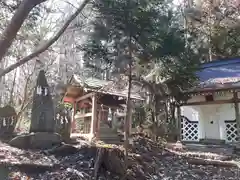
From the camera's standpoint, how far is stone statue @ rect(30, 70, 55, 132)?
8.62m

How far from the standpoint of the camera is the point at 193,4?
Answer: 23125 millimetres

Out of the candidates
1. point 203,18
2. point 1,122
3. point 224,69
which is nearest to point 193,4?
point 203,18

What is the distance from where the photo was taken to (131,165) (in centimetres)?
689

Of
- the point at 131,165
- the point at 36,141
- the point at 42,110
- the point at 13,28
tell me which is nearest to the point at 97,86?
the point at 42,110

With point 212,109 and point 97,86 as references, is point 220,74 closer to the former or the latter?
point 212,109

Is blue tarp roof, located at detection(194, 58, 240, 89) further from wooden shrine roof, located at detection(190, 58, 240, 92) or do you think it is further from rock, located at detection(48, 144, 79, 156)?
rock, located at detection(48, 144, 79, 156)

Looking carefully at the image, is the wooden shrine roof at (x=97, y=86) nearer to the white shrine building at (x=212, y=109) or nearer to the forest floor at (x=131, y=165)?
the white shrine building at (x=212, y=109)

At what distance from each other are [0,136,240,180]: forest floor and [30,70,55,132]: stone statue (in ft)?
3.76

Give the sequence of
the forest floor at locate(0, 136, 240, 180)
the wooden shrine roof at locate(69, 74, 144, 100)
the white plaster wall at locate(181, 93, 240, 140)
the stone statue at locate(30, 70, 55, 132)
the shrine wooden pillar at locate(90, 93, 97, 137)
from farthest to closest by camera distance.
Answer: the white plaster wall at locate(181, 93, 240, 140) < the shrine wooden pillar at locate(90, 93, 97, 137) < the wooden shrine roof at locate(69, 74, 144, 100) < the stone statue at locate(30, 70, 55, 132) < the forest floor at locate(0, 136, 240, 180)

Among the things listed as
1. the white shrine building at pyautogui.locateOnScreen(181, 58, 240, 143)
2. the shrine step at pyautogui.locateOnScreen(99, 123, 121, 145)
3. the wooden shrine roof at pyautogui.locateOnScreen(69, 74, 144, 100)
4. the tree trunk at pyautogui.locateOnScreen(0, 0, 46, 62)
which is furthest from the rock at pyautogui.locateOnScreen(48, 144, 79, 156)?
the white shrine building at pyautogui.locateOnScreen(181, 58, 240, 143)

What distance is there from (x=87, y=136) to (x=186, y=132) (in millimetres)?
5240

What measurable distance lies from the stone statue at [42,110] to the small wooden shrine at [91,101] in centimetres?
306

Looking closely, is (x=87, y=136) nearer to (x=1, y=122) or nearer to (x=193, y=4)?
(x=1, y=122)

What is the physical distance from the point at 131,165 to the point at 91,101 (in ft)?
23.9
